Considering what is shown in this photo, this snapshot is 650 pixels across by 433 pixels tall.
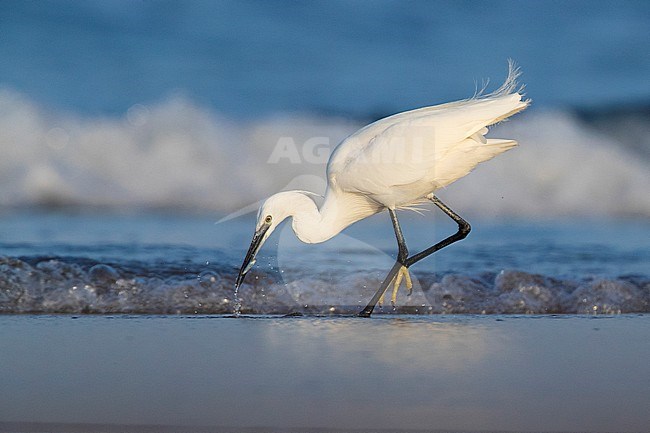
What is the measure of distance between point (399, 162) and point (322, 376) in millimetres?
1723

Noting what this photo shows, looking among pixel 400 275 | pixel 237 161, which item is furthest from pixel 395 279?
pixel 237 161

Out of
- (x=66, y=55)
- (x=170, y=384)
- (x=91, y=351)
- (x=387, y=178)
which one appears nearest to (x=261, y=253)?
(x=387, y=178)

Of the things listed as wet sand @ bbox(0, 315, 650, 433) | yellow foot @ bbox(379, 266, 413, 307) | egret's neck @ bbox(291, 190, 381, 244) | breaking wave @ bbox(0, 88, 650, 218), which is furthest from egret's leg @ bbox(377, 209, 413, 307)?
breaking wave @ bbox(0, 88, 650, 218)

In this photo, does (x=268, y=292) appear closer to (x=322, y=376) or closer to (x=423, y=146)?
(x=423, y=146)

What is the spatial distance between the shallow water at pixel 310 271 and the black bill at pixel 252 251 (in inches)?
10.1

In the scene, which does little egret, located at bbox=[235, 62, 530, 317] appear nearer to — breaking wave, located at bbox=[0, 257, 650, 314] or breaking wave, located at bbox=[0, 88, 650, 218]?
breaking wave, located at bbox=[0, 257, 650, 314]

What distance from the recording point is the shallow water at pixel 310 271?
4.38 m

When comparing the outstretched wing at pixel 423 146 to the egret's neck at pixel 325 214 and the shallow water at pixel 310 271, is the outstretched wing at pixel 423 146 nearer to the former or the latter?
the egret's neck at pixel 325 214

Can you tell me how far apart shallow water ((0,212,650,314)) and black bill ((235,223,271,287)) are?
0.84ft

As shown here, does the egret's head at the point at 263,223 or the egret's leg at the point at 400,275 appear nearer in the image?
the egret's head at the point at 263,223

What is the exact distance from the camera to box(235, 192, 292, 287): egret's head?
4160 mm

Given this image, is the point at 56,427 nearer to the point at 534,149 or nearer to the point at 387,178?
the point at 387,178

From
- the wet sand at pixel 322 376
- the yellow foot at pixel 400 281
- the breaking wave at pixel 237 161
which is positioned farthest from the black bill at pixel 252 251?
the breaking wave at pixel 237 161

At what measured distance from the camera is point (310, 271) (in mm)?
5078
